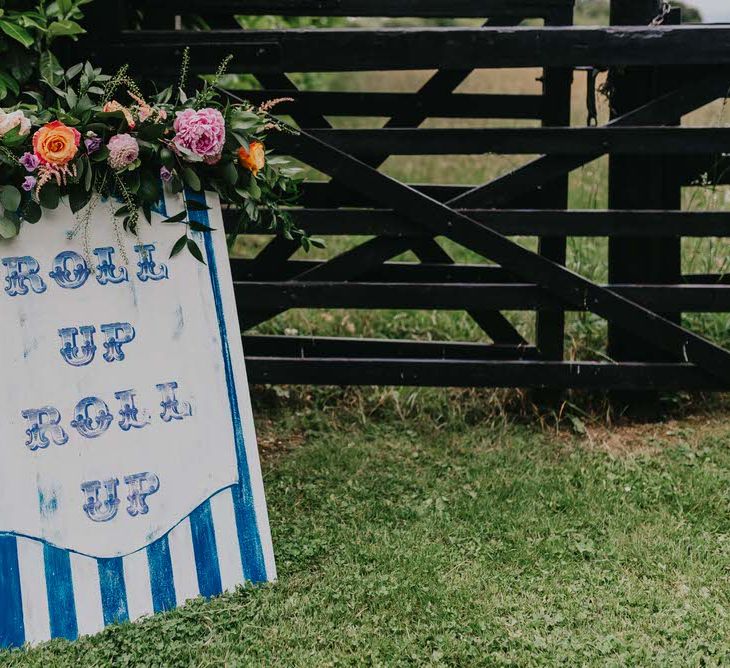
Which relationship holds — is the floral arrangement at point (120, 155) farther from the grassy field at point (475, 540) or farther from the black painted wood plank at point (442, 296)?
the grassy field at point (475, 540)

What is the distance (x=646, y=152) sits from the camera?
441 centimetres

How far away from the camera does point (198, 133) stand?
312 centimetres

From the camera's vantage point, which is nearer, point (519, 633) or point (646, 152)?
point (519, 633)

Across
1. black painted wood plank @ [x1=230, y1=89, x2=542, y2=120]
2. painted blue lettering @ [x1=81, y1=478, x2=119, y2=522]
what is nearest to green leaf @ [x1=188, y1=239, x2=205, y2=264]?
painted blue lettering @ [x1=81, y1=478, x2=119, y2=522]

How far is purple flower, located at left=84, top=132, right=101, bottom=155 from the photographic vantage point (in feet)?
10.2

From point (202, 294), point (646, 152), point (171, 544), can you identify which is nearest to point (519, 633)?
point (171, 544)

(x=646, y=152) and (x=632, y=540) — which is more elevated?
(x=646, y=152)

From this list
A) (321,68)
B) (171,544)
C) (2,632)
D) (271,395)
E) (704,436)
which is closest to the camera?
(2,632)

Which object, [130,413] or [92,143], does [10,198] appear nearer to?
[92,143]

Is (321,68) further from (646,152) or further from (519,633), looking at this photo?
(519,633)

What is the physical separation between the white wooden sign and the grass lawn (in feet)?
0.50

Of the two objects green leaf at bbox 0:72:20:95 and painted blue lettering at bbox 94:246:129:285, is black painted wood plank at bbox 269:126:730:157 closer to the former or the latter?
green leaf at bbox 0:72:20:95

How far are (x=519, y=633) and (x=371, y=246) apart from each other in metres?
2.07

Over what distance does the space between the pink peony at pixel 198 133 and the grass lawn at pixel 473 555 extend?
152cm
